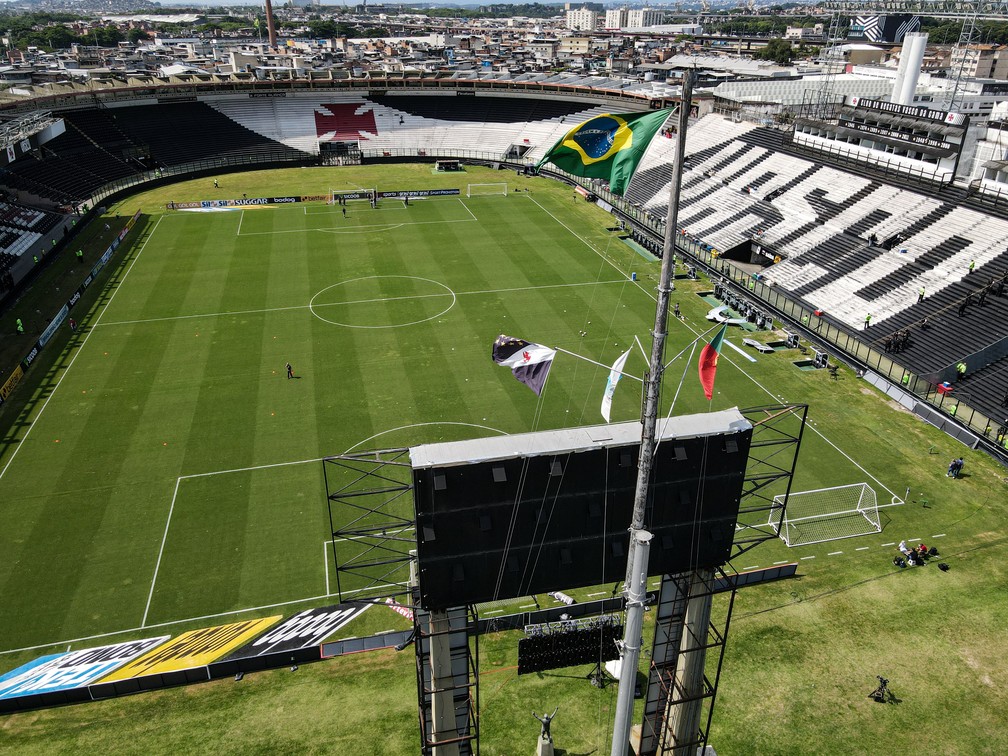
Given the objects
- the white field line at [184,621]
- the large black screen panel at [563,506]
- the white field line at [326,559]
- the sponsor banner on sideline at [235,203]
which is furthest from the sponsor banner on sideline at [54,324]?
the large black screen panel at [563,506]

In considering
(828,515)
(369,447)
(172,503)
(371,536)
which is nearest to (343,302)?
(369,447)

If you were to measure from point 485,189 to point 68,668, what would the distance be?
2763 inches

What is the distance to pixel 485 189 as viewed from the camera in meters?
84.6

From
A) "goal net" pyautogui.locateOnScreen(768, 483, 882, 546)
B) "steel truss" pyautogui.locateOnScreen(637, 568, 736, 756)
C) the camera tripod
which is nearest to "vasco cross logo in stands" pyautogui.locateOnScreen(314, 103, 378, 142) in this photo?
"goal net" pyautogui.locateOnScreen(768, 483, 882, 546)

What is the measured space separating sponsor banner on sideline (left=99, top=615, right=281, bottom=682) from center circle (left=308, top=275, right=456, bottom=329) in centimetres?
2699

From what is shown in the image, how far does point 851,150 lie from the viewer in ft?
211

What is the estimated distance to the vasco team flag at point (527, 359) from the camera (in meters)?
17.2

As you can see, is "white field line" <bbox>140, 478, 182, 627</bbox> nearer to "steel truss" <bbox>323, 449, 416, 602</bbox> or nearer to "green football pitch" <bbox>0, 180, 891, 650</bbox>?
"green football pitch" <bbox>0, 180, 891, 650</bbox>

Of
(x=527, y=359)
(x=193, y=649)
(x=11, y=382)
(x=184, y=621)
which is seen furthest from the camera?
(x=11, y=382)

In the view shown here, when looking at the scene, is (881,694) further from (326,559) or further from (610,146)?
(326,559)

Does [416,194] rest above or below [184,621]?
above

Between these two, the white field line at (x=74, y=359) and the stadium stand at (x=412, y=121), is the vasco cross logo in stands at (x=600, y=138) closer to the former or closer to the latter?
the white field line at (x=74, y=359)

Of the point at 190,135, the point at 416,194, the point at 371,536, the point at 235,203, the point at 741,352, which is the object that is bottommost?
the point at 741,352

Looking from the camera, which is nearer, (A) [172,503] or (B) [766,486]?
(B) [766,486]
